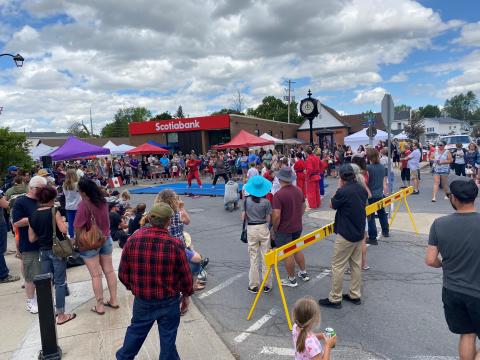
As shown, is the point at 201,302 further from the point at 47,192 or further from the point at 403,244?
the point at 403,244

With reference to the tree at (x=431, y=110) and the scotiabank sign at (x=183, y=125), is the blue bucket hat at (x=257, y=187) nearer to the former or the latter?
the scotiabank sign at (x=183, y=125)

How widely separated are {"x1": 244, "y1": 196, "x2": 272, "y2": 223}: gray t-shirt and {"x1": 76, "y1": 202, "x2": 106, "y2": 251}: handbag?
6.49 ft

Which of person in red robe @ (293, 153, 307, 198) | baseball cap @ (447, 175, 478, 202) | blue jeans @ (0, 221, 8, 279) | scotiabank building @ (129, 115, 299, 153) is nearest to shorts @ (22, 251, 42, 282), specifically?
blue jeans @ (0, 221, 8, 279)

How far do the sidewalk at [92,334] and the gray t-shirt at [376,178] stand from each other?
4203mm

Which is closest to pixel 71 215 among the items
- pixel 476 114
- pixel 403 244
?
pixel 403 244

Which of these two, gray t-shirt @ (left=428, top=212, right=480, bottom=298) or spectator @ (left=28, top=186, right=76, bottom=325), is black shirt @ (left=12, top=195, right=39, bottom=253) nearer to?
spectator @ (left=28, top=186, right=76, bottom=325)

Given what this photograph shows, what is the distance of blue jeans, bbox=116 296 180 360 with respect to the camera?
309 cm

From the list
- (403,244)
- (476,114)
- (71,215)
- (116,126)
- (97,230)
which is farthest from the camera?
(476,114)

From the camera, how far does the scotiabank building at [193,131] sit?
111 ft

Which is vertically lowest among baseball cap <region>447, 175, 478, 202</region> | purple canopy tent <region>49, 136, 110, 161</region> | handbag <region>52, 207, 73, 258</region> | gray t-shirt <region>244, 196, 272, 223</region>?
handbag <region>52, 207, 73, 258</region>

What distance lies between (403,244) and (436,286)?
2.06 meters

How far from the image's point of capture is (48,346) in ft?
12.3

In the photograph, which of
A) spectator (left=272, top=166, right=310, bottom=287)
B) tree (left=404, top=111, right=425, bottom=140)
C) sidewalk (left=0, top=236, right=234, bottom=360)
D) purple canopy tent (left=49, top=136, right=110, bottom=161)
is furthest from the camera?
tree (left=404, top=111, right=425, bottom=140)

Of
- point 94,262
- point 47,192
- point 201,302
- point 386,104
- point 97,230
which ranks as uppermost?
point 386,104
